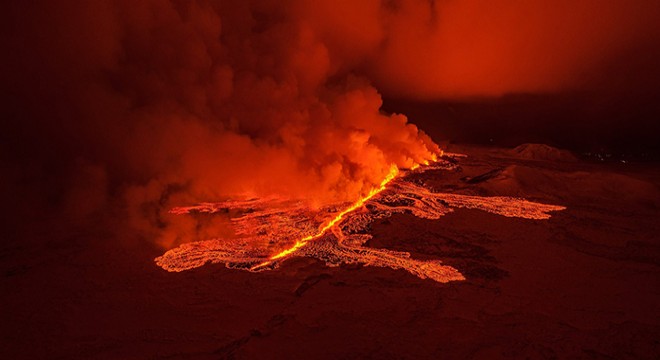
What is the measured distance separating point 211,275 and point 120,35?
759cm

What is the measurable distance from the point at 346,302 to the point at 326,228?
2997 mm

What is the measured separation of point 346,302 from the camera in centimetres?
453

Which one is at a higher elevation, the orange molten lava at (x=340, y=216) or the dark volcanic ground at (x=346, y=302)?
the orange molten lava at (x=340, y=216)

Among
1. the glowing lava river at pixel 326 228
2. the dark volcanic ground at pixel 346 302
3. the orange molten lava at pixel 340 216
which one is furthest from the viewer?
the orange molten lava at pixel 340 216

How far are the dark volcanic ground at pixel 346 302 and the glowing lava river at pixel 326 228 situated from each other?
30cm

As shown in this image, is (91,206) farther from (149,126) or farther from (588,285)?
(588,285)

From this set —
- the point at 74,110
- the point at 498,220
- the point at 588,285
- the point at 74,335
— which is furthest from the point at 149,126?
the point at 588,285

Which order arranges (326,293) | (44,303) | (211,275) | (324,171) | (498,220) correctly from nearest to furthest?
(44,303)
(326,293)
(211,275)
(498,220)
(324,171)

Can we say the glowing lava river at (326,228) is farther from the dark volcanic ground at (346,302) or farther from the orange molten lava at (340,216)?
the dark volcanic ground at (346,302)

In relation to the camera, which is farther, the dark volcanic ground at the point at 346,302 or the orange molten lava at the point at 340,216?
the orange molten lava at the point at 340,216

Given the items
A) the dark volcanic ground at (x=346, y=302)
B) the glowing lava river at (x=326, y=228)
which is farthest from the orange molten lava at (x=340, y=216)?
the dark volcanic ground at (x=346, y=302)

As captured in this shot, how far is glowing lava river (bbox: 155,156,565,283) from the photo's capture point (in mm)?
5723

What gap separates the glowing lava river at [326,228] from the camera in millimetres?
5723

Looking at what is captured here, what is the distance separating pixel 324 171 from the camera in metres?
10.4
